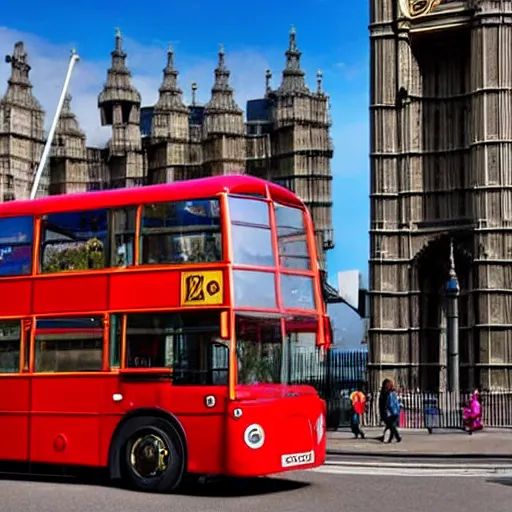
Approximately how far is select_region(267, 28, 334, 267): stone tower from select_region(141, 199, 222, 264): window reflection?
1436 inches

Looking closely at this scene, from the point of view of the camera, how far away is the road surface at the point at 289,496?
11664mm

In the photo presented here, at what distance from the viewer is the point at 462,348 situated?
125 feet

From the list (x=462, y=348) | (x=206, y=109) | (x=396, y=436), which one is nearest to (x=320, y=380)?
(x=396, y=436)

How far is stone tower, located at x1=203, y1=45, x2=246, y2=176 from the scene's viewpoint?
5225cm

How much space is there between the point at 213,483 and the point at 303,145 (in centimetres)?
3779

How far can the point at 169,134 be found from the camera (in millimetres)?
54344

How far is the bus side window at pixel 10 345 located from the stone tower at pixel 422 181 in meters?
25.3

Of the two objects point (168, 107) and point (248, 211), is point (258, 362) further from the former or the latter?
point (168, 107)

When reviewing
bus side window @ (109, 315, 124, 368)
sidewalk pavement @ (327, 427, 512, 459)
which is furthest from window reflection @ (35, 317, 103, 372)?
sidewalk pavement @ (327, 427, 512, 459)

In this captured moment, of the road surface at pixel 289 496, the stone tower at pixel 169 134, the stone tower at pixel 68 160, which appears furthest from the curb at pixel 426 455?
the stone tower at pixel 68 160

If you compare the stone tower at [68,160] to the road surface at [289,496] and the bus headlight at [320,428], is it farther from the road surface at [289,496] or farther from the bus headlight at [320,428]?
the bus headlight at [320,428]

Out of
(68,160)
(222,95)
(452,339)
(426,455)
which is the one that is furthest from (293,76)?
(426,455)

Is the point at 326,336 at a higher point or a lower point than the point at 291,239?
lower

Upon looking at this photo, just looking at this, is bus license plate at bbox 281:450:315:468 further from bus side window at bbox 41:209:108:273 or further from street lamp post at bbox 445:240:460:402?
street lamp post at bbox 445:240:460:402
